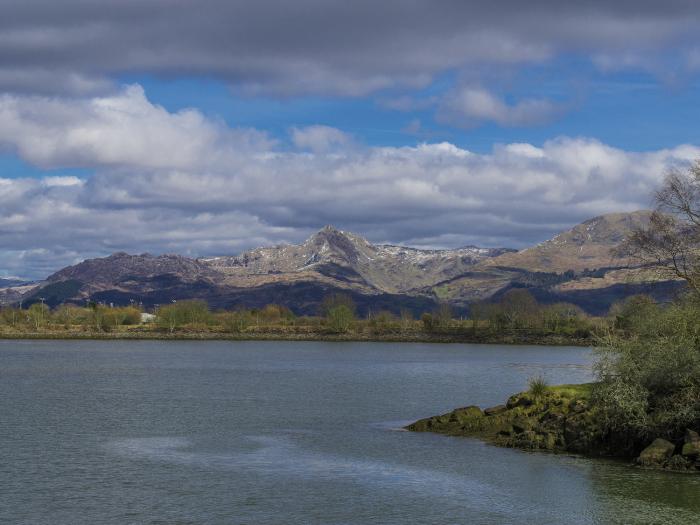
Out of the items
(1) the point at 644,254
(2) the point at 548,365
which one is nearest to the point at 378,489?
(1) the point at 644,254

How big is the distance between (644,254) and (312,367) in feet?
311

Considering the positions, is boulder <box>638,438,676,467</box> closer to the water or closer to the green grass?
the water

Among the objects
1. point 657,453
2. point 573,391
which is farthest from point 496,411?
point 657,453

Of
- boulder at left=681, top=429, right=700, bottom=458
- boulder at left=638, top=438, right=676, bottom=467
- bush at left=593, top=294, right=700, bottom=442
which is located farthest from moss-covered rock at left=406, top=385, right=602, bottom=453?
boulder at left=681, top=429, right=700, bottom=458

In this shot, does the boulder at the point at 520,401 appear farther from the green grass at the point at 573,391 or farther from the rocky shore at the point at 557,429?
the green grass at the point at 573,391

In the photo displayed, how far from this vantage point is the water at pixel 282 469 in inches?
Result: 1603

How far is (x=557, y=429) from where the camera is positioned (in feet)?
190

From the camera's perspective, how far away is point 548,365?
162 m

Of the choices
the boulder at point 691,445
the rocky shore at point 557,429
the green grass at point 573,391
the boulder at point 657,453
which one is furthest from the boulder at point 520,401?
the boulder at point 691,445

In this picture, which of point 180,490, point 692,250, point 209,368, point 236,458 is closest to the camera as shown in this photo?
point 180,490

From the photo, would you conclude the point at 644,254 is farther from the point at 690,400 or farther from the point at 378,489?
the point at 378,489

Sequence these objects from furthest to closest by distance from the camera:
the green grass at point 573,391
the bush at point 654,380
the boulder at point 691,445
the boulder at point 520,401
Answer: the boulder at point 520,401 < the green grass at point 573,391 < the bush at point 654,380 < the boulder at point 691,445

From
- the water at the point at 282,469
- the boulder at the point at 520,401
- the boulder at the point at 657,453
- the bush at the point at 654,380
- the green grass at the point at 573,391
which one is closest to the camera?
the water at the point at 282,469

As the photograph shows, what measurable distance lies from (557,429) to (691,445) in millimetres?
11300
